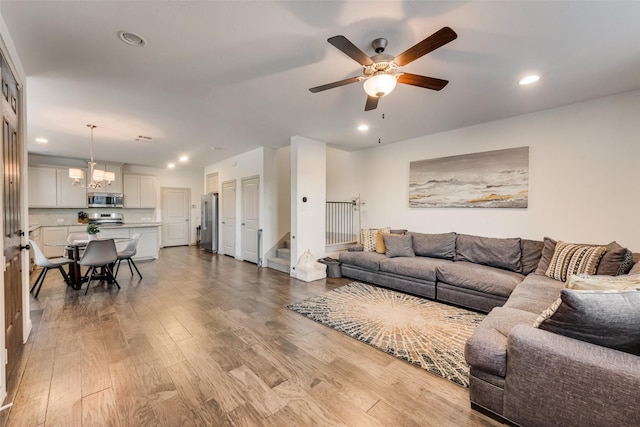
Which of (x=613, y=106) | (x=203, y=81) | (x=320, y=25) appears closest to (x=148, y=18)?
(x=203, y=81)

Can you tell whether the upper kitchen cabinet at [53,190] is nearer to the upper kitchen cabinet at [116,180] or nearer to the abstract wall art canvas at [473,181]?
the upper kitchen cabinet at [116,180]

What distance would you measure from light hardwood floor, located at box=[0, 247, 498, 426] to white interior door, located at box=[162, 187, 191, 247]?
5226 millimetres

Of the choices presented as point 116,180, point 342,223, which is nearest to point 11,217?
point 342,223

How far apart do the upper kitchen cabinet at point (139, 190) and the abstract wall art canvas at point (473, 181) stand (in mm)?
7657

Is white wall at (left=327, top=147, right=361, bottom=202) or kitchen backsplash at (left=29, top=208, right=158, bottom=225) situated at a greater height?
white wall at (left=327, top=147, right=361, bottom=202)

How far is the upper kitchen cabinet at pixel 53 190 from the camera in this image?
244 inches

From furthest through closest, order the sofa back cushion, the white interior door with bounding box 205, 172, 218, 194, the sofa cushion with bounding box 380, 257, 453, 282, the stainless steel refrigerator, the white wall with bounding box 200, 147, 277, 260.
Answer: the white interior door with bounding box 205, 172, 218, 194, the stainless steel refrigerator, the white wall with bounding box 200, 147, 277, 260, the sofa back cushion, the sofa cushion with bounding box 380, 257, 453, 282

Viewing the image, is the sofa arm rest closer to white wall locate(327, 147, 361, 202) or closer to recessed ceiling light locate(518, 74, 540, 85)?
recessed ceiling light locate(518, 74, 540, 85)

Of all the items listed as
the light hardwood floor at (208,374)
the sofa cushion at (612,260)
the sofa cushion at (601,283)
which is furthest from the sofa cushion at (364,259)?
the sofa cushion at (601,283)

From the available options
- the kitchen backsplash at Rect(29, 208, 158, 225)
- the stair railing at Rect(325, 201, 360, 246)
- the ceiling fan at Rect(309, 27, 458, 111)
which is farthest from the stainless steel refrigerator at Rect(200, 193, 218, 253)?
the ceiling fan at Rect(309, 27, 458, 111)

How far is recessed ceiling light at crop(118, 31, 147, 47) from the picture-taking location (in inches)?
77.6

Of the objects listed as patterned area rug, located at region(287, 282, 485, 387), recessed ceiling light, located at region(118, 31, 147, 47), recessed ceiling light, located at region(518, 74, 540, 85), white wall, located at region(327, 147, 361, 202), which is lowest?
patterned area rug, located at region(287, 282, 485, 387)

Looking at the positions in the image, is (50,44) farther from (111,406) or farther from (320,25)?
(111,406)

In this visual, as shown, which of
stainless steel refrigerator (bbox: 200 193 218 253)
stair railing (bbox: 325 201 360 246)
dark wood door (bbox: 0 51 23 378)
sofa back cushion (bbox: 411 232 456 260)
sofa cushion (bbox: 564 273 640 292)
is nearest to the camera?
sofa cushion (bbox: 564 273 640 292)
